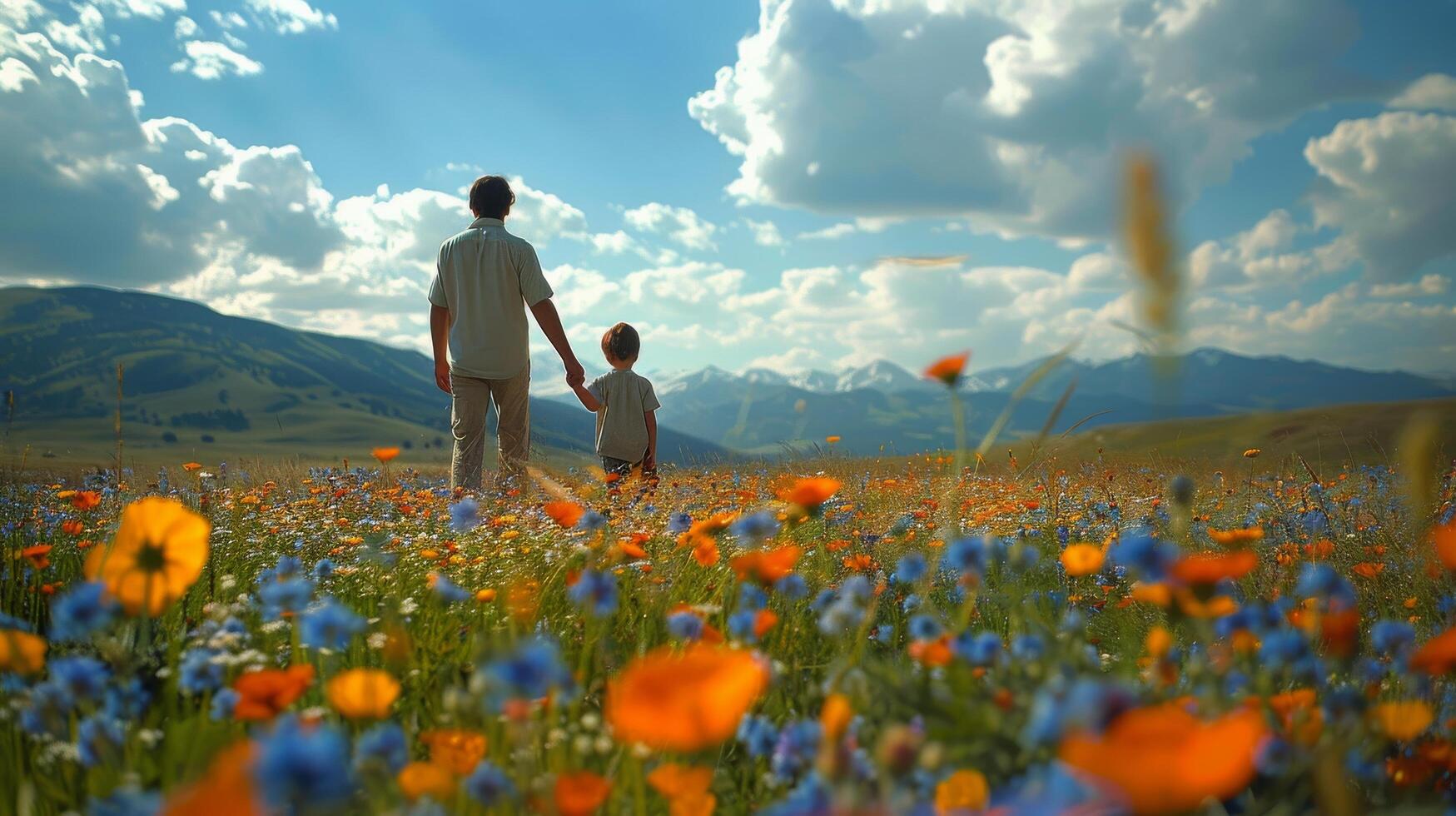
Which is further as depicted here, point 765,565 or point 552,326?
point 552,326

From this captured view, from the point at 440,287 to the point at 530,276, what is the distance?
0.80 meters

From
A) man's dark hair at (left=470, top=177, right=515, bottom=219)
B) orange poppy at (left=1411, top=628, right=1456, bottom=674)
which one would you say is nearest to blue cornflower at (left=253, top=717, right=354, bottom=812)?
orange poppy at (left=1411, top=628, right=1456, bottom=674)

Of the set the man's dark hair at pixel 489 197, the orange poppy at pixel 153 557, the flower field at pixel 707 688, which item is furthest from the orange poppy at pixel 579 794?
the man's dark hair at pixel 489 197

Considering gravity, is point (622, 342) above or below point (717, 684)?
above

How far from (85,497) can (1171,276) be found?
3685mm

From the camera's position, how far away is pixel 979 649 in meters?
1.38

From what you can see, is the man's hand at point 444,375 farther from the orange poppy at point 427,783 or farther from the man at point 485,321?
the orange poppy at point 427,783

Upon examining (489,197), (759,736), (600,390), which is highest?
(489,197)

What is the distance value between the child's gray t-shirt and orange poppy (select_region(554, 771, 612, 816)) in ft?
23.1

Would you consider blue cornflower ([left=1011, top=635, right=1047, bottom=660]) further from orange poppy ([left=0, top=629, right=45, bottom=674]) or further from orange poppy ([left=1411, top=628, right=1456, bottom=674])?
orange poppy ([left=0, top=629, right=45, bottom=674])

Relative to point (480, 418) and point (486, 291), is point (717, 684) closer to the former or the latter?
point (486, 291)

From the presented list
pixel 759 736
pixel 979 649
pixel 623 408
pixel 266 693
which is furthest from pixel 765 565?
pixel 623 408

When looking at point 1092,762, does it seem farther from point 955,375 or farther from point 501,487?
point 501,487

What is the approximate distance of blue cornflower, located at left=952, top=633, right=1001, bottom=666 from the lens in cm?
135
